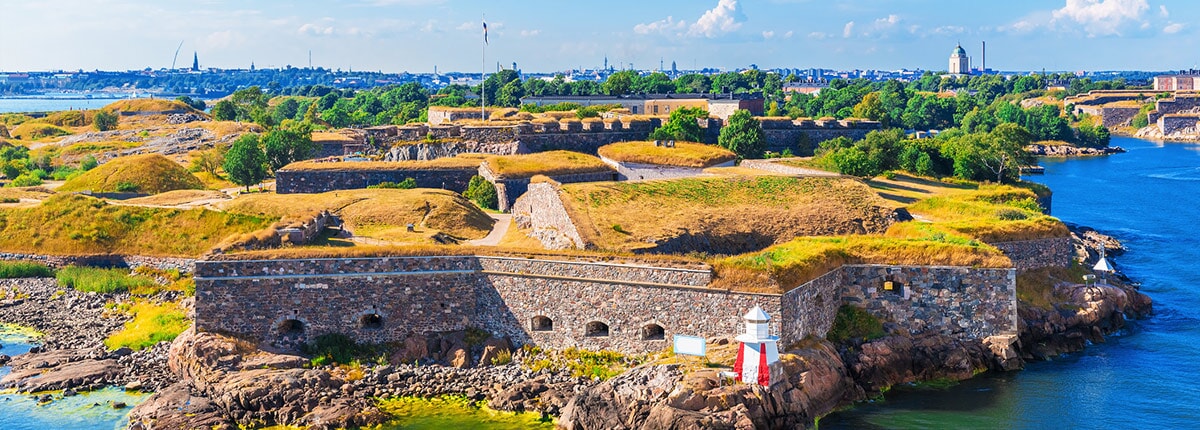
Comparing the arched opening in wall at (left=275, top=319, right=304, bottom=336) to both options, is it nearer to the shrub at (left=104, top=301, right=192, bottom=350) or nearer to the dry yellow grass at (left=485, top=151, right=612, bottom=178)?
the shrub at (left=104, top=301, right=192, bottom=350)

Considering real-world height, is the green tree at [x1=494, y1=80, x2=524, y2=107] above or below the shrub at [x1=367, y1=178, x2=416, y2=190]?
above

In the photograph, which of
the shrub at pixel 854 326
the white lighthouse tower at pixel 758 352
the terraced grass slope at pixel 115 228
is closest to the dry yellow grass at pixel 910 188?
the shrub at pixel 854 326

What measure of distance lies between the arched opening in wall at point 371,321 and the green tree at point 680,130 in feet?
90.2

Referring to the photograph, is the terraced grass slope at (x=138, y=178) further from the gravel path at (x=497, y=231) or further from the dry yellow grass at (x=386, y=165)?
the gravel path at (x=497, y=231)

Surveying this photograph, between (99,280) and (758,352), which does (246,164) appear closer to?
(99,280)

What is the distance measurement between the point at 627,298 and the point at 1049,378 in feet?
35.8

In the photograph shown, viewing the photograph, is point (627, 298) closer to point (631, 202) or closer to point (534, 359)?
point (534, 359)

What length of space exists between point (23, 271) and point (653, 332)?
2500 centimetres

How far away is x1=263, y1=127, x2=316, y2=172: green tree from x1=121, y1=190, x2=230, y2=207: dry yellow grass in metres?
5.80

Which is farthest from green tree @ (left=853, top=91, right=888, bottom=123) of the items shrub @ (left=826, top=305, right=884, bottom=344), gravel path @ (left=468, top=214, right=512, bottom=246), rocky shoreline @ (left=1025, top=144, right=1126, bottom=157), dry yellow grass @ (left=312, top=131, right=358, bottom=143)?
shrub @ (left=826, top=305, right=884, bottom=344)

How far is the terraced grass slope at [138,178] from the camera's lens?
56.0 meters

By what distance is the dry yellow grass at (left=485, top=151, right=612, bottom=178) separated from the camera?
49.5 m

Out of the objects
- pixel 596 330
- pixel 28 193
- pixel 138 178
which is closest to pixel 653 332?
pixel 596 330

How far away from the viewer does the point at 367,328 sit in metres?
33.2
